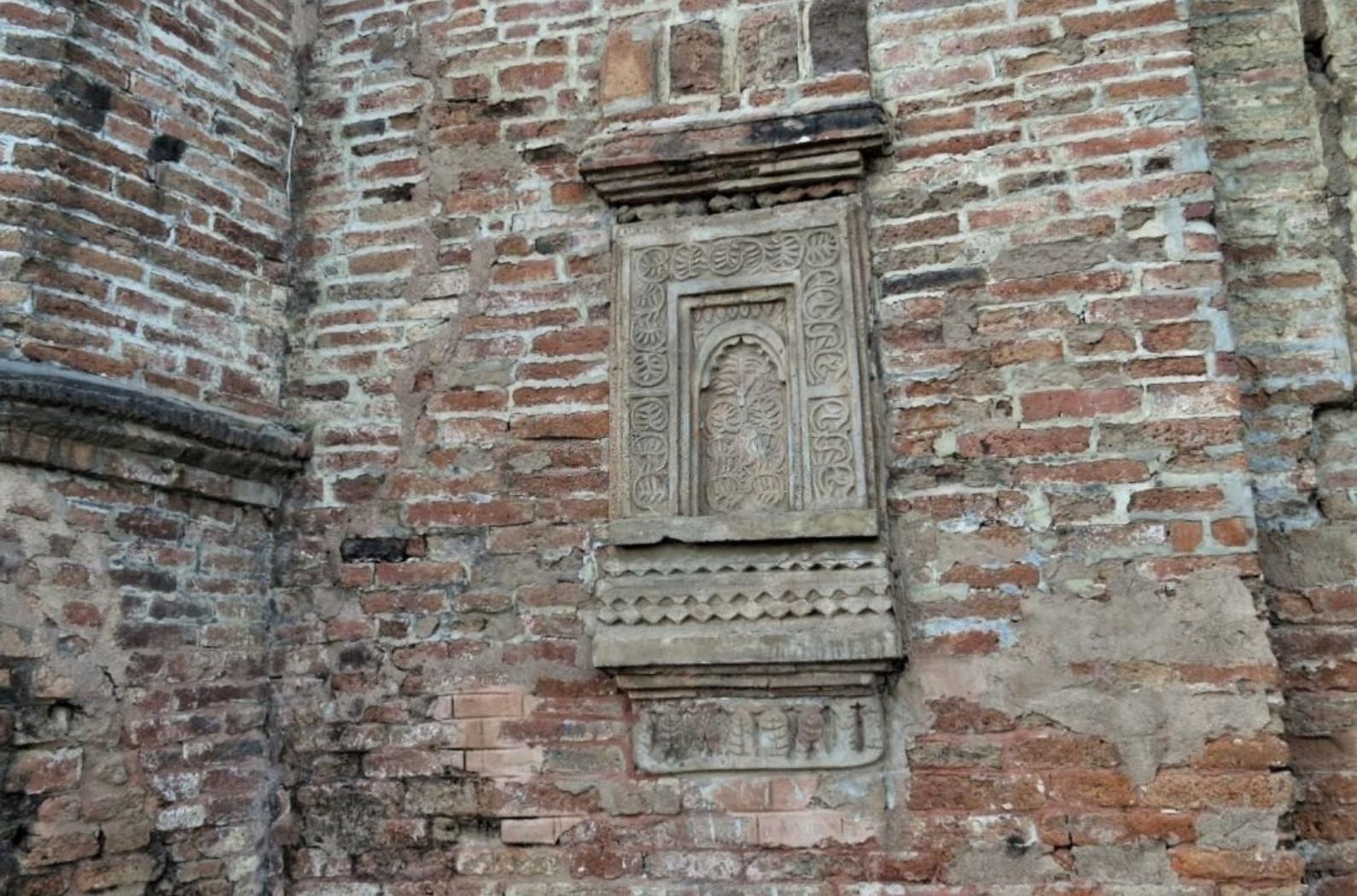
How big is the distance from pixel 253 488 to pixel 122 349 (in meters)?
0.53

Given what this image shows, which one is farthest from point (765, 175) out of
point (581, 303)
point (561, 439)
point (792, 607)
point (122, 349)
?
point (122, 349)

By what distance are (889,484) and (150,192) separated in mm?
2161

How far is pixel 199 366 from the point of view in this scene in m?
3.27

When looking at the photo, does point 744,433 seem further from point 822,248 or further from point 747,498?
point 822,248

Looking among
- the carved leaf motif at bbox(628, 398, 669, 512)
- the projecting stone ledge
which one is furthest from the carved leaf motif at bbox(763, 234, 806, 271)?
the carved leaf motif at bbox(628, 398, 669, 512)

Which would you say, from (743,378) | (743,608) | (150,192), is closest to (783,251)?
(743,378)

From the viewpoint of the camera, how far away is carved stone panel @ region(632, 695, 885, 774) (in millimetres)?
2885

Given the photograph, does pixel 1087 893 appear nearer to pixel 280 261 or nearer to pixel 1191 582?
pixel 1191 582

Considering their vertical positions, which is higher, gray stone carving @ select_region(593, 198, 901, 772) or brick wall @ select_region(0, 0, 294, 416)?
brick wall @ select_region(0, 0, 294, 416)

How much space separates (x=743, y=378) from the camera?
320 centimetres

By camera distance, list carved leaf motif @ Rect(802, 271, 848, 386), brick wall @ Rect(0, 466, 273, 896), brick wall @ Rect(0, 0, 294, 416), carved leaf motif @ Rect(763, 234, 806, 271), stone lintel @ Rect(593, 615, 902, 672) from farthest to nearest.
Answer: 1. carved leaf motif @ Rect(763, 234, 806, 271)
2. carved leaf motif @ Rect(802, 271, 848, 386)
3. brick wall @ Rect(0, 0, 294, 416)
4. stone lintel @ Rect(593, 615, 902, 672)
5. brick wall @ Rect(0, 466, 273, 896)

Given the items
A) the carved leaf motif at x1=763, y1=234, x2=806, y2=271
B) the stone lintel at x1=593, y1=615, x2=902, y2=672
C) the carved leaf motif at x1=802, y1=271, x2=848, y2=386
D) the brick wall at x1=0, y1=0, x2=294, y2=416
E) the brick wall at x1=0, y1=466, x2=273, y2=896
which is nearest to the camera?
the brick wall at x1=0, y1=466, x2=273, y2=896

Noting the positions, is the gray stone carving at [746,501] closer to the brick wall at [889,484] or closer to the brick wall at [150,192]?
the brick wall at [889,484]

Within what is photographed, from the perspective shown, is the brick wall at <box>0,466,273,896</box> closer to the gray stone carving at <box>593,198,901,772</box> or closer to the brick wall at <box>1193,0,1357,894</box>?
the gray stone carving at <box>593,198,901,772</box>
